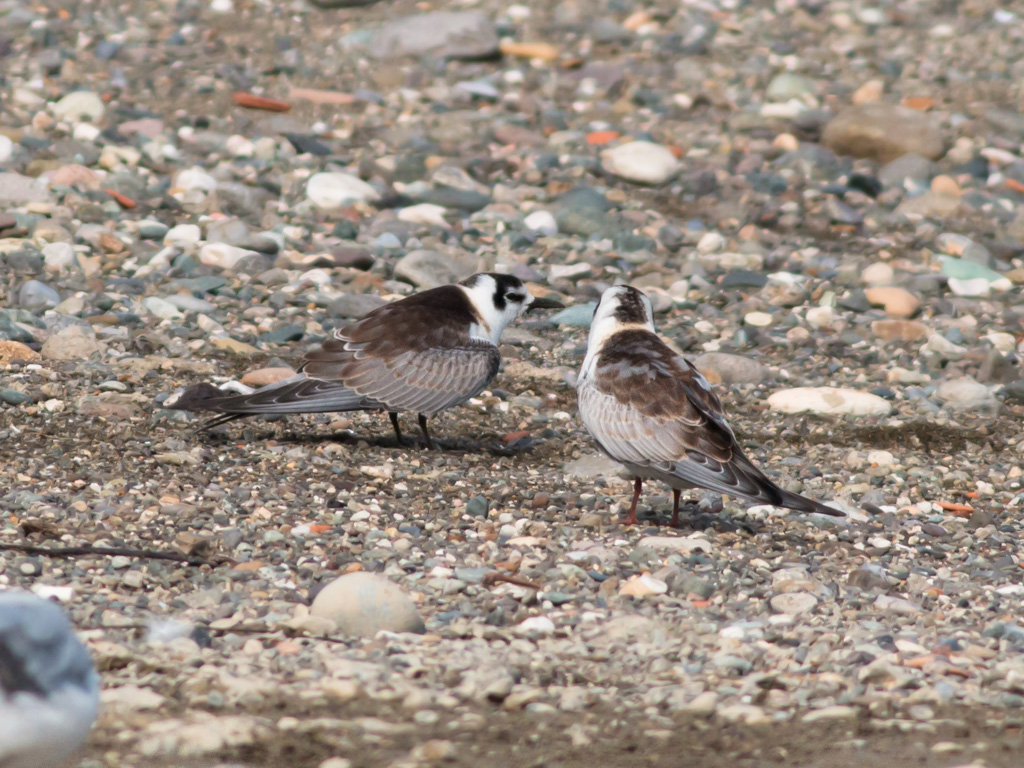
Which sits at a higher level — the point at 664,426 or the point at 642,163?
the point at 642,163

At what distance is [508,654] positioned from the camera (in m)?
4.57

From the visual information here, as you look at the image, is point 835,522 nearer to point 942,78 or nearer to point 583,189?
point 583,189

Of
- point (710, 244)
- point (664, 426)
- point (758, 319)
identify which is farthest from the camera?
point (710, 244)

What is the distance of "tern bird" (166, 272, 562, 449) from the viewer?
6477 millimetres

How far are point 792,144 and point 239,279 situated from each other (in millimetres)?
5097

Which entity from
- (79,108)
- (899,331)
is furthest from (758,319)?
(79,108)

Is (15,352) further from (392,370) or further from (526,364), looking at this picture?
(526,364)

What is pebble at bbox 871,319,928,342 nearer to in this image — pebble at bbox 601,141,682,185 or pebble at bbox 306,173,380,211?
pebble at bbox 601,141,682,185

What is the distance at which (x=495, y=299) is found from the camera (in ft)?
24.3

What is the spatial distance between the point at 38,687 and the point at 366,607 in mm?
1495

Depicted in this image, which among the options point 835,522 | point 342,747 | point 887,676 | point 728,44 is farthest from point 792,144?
point 342,747

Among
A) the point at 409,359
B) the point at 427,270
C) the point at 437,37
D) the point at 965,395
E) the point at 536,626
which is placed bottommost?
the point at 965,395

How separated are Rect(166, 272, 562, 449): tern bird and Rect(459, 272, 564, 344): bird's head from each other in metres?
0.07

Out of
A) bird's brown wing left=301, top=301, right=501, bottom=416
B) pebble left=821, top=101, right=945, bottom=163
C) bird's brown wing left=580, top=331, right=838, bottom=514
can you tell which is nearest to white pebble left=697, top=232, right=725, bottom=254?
pebble left=821, top=101, right=945, bottom=163
